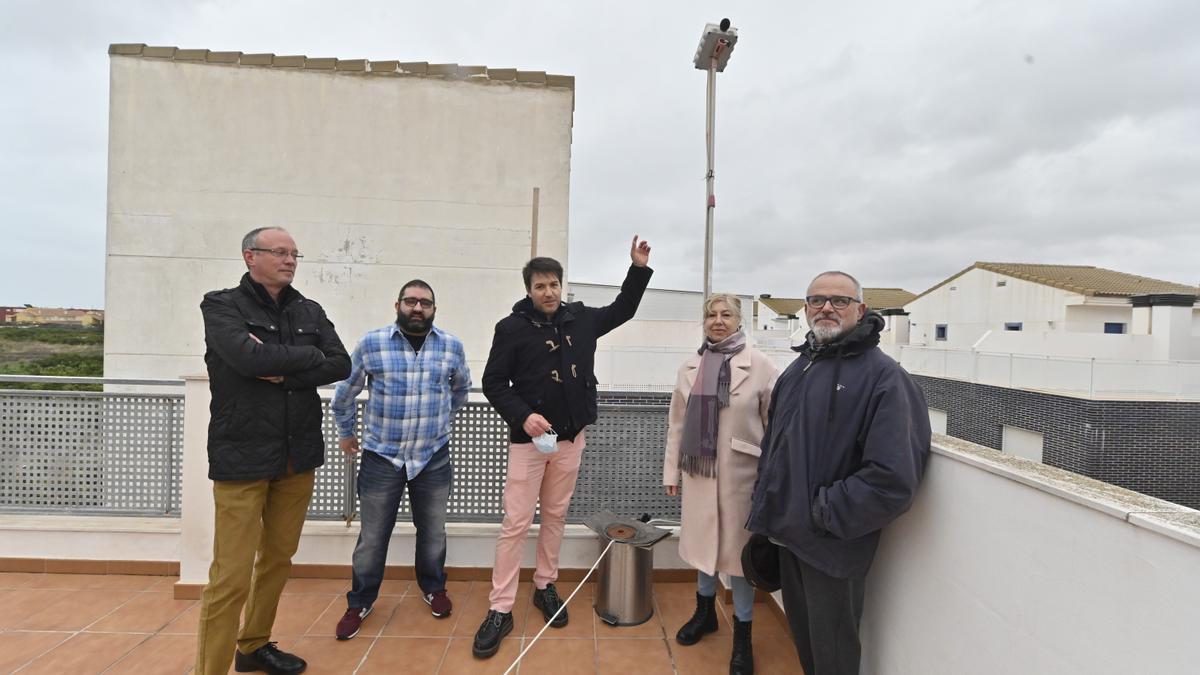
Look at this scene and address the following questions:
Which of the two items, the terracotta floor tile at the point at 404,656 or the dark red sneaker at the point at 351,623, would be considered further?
the dark red sneaker at the point at 351,623

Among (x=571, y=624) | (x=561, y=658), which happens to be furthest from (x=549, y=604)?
(x=561, y=658)

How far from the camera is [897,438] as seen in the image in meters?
1.60

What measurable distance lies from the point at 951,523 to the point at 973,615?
0.26 metres

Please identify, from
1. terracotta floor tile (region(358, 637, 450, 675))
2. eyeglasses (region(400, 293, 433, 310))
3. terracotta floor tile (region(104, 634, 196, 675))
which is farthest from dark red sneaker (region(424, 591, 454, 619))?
eyeglasses (region(400, 293, 433, 310))

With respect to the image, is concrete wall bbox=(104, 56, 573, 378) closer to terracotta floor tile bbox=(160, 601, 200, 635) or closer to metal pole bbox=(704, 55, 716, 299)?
metal pole bbox=(704, 55, 716, 299)

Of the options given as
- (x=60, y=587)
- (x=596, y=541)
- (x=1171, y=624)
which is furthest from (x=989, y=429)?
(x=60, y=587)

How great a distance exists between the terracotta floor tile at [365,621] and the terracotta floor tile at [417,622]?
0.13 ft

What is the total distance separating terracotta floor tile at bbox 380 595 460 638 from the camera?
263 cm

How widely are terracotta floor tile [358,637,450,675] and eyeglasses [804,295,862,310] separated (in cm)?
232

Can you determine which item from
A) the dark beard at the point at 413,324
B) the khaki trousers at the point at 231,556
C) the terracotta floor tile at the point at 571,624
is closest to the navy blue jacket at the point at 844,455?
the terracotta floor tile at the point at 571,624

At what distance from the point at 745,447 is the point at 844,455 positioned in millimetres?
645

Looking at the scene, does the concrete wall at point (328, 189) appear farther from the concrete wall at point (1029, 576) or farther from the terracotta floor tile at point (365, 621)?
the concrete wall at point (1029, 576)

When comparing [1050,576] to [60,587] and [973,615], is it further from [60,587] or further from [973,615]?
[60,587]

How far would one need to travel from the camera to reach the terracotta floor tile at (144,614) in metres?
2.63
